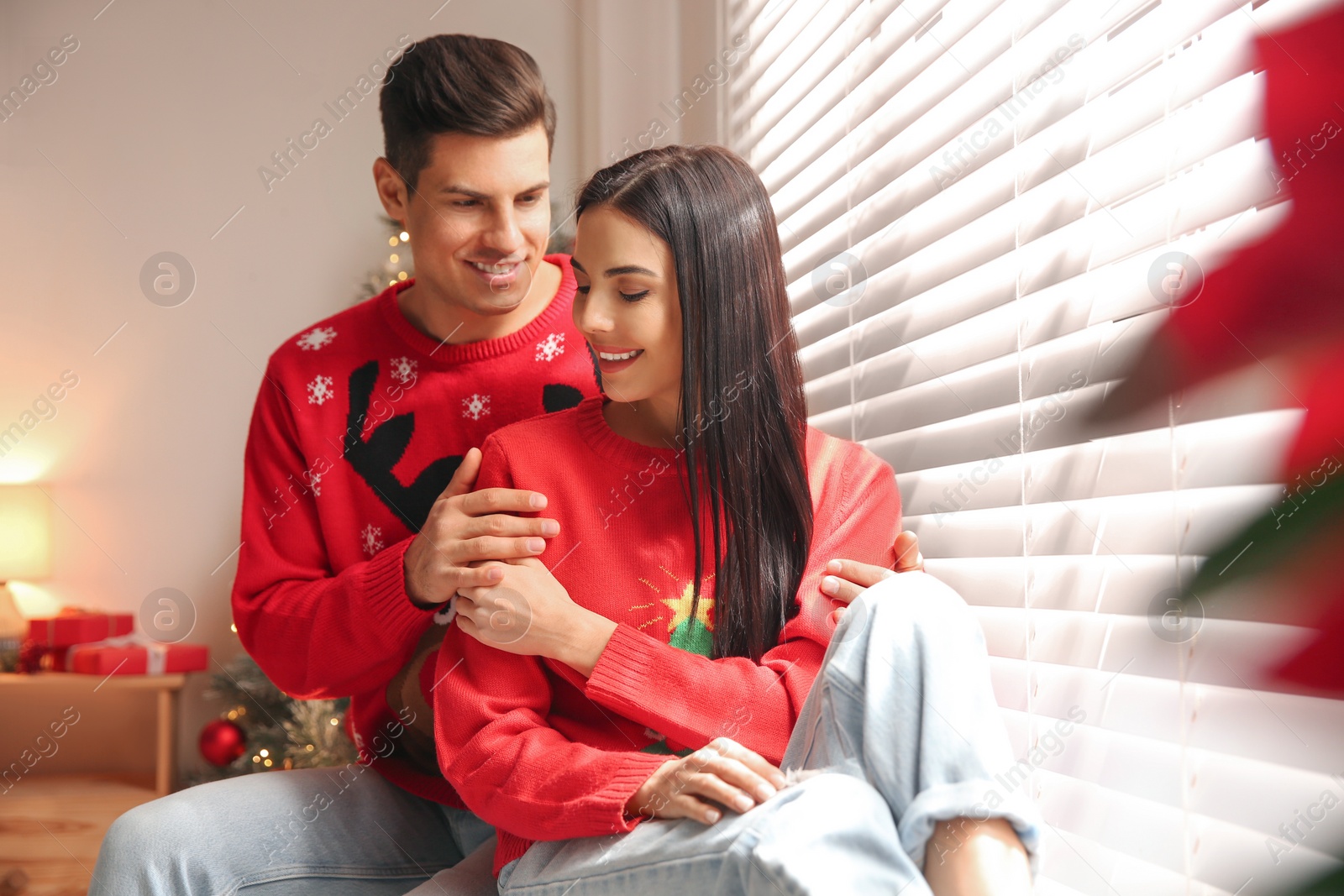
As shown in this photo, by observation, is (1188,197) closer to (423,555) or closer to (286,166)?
(423,555)

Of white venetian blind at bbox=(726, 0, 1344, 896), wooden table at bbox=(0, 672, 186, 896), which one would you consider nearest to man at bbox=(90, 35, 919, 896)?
white venetian blind at bbox=(726, 0, 1344, 896)

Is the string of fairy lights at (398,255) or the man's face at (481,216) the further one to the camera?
the string of fairy lights at (398,255)

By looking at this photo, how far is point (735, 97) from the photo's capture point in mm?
1910

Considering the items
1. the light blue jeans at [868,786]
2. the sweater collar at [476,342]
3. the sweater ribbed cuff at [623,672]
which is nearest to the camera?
the light blue jeans at [868,786]

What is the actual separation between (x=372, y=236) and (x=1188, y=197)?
2.68m

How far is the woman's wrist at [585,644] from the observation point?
1026mm

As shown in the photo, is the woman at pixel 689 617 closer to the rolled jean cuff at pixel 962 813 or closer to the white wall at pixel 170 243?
the rolled jean cuff at pixel 962 813

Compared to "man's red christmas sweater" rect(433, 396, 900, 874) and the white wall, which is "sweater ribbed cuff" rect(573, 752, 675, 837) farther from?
the white wall

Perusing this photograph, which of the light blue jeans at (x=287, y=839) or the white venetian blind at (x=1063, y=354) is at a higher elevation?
the white venetian blind at (x=1063, y=354)

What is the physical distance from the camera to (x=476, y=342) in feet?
4.67

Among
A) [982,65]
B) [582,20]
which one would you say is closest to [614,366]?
[982,65]

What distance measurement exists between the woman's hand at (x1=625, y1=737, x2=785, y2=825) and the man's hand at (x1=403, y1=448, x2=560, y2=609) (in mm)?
301

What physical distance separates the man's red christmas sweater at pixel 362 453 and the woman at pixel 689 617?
0.21 meters

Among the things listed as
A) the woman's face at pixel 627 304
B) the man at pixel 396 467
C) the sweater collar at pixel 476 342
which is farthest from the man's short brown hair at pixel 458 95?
the woman's face at pixel 627 304
